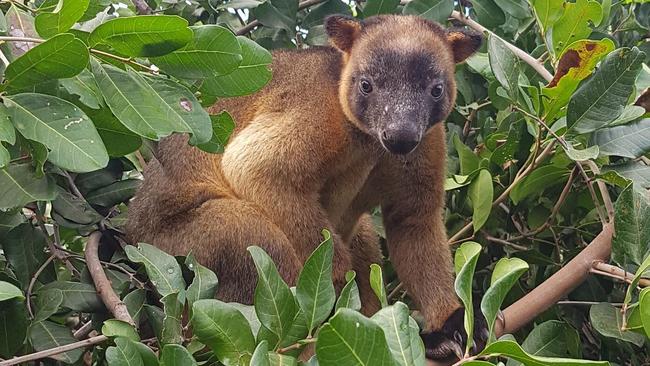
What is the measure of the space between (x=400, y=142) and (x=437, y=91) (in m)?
0.60

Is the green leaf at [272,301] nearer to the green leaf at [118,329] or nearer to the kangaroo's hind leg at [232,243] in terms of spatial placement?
the green leaf at [118,329]

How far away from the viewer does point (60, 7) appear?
302 cm

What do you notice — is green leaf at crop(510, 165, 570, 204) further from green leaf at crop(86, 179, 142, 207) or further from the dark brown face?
green leaf at crop(86, 179, 142, 207)

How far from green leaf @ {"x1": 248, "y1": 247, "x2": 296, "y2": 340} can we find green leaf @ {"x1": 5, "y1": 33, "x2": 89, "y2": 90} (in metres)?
0.90


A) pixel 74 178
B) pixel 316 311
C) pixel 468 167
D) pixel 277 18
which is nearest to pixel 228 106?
pixel 277 18

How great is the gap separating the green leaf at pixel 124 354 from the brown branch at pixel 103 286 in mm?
593

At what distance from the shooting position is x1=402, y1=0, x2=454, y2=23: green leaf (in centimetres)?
542

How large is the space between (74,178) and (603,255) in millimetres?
2638

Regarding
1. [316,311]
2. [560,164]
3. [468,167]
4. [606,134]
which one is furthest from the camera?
[468,167]

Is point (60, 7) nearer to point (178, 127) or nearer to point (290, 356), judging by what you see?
point (178, 127)

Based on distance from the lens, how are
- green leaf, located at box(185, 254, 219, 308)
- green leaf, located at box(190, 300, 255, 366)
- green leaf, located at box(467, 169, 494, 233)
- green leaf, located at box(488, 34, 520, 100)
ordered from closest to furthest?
green leaf, located at box(190, 300, 255, 366)
green leaf, located at box(185, 254, 219, 308)
green leaf, located at box(488, 34, 520, 100)
green leaf, located at box(467, 169, 494, 233)

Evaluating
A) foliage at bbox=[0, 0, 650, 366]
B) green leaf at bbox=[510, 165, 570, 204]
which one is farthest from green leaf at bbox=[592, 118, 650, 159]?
green leaf at bbox=[510, 165, 570, 204]

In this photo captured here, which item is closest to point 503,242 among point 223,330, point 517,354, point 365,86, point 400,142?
point 400,142

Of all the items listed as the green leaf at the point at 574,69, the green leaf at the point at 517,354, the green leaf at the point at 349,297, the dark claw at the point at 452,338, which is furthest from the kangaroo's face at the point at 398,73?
the green leaf at the point at 517,354
